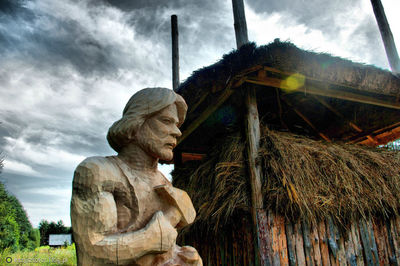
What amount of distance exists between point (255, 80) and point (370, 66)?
1.94 metres

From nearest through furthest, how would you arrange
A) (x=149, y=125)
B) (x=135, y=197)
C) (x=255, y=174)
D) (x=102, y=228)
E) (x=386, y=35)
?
1. (x=102, y=228)
2. (x=135, y=197)
3. (x=149, y=125)
4. (x=255, y=174)
5. (x=386, y=35)

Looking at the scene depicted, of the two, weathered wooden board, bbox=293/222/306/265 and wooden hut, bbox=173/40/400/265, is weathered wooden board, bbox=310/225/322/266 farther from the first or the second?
weathered wooden board, bbox=293/222/306/265

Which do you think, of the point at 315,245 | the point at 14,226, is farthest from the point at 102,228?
the point at 14,226

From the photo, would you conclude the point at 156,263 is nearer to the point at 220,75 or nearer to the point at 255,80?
the point at 220,75

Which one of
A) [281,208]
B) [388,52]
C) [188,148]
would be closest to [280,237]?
[281,208]

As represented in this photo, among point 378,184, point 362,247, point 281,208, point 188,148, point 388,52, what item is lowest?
point 362,247

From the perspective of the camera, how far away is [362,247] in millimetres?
4578

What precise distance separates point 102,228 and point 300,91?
4658 millimetres

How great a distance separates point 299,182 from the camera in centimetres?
405

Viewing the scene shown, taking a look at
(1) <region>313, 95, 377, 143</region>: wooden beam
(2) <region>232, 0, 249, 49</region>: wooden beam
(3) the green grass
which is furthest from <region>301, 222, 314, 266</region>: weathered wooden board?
(3) the green grass

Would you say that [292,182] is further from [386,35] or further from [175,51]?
[386,35]

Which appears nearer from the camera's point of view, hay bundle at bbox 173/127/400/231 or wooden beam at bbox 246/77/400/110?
hay bundle at bbox 173/127/400/231

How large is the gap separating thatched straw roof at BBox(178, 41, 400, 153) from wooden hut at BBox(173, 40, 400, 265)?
0.06ft

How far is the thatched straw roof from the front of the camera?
414 centimetres
